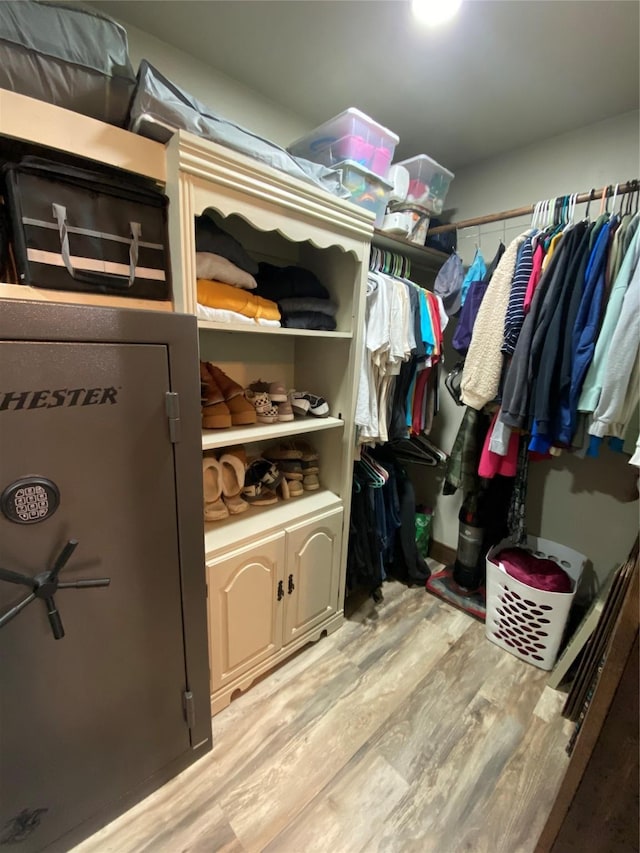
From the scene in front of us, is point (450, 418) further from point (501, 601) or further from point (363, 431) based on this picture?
point (501, 601)

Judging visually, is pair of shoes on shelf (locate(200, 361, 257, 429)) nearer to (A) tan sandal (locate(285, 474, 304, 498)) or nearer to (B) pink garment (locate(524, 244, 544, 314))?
(A) tan sandal (locate(285, 474, 304, 498))

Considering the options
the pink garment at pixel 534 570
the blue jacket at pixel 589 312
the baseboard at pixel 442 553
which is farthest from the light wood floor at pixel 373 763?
the blue jacket at pixel 589 312

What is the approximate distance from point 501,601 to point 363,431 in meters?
1.04

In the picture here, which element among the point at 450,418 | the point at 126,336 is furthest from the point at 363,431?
the point at 126,336

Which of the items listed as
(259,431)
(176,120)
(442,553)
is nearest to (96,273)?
(176,120)

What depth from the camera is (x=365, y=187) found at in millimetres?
1461

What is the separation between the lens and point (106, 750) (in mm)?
977

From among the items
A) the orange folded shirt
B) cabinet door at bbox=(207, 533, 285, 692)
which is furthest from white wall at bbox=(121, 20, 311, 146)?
cabinet door at bbox=(207, 533, 285, 692)

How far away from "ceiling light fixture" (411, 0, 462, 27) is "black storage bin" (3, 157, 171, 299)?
93cm

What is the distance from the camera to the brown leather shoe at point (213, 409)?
1279 millimetres

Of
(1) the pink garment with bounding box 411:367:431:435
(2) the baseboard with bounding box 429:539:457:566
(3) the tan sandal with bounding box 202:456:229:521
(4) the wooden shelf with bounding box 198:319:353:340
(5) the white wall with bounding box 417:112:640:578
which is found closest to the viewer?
(4) the wooden shelf with bounding box 198:319:353:340

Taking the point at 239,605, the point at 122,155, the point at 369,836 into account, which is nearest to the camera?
the point at 122,155

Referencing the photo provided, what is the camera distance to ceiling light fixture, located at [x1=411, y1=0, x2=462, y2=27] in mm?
1005

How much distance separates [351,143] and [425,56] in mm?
341
